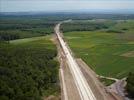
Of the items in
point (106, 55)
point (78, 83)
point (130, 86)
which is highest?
point (130, 86)

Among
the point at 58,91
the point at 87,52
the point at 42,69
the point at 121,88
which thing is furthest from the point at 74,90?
the point at 87,52

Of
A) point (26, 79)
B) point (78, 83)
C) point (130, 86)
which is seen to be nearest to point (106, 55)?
point (78, 83)

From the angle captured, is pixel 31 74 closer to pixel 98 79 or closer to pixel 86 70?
pixel 98 79

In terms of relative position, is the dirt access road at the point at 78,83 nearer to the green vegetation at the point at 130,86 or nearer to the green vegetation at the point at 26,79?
the green vegetation at the point at 26,79

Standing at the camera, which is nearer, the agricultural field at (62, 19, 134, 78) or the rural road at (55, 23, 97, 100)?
the rural road at (55, 23, 97, 100)

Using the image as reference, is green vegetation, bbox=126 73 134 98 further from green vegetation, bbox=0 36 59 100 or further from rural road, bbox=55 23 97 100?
green vegetation, bbox=0 36 59 100

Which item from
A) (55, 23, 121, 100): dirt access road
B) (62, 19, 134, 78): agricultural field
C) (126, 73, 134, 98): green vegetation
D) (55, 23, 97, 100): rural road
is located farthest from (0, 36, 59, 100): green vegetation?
(126, 73, 134, 98): green vegetation

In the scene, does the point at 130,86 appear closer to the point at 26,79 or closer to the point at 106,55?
the point at 26,79

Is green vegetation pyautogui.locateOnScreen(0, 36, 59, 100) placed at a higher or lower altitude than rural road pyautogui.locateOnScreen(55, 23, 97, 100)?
higher
